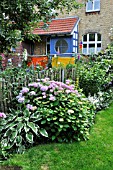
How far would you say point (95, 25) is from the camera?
14.8 metres

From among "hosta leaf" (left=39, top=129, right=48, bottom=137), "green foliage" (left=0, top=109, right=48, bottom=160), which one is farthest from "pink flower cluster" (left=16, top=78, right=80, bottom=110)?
"hosta leaf" (left=39, top=129, right=48, bottom=137)

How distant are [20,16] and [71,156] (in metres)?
2.65

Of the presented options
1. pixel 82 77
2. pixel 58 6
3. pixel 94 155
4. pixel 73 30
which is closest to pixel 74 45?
pixel 73 30

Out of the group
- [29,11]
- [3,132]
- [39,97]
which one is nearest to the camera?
[29,11]

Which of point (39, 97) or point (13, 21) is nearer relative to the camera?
point (13, 21)

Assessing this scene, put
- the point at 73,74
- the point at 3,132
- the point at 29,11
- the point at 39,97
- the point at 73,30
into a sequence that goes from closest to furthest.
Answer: the point at 29,11
the point at 3,132
the point at 39,97
the point at 73,74
the point at 73,30

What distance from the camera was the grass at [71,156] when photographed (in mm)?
3521

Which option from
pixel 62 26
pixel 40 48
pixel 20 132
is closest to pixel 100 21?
pixel 62 26

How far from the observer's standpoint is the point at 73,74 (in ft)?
21.2

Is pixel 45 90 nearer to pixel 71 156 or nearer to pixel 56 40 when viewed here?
pixel 71 156

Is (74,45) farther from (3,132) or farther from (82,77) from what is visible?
(3,132)

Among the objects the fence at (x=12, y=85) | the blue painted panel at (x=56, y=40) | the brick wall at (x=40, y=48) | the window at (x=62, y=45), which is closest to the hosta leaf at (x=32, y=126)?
the fence at (x=12, y=85)

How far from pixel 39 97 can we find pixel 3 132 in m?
0.98

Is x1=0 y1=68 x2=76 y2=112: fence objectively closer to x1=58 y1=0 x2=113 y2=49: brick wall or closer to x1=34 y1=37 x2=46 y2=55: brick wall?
x1=58 y1=0 x2=113 y2=49: brick wall
